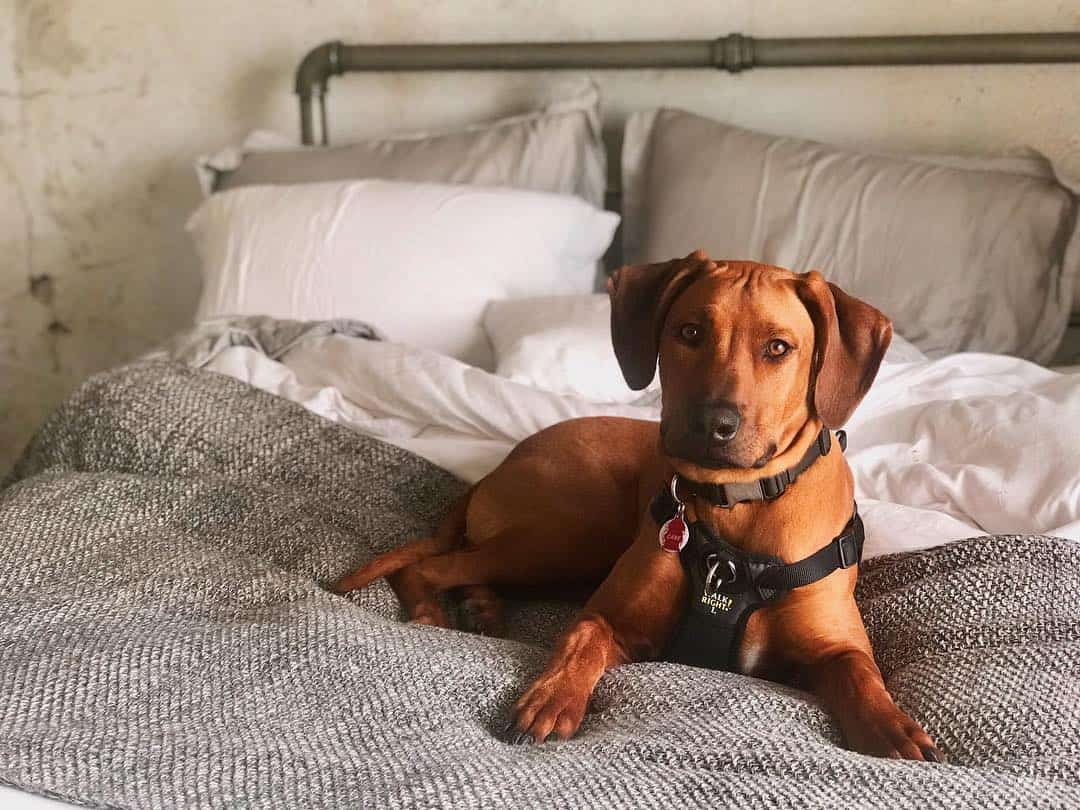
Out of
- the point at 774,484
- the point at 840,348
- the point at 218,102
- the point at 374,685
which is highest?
the point at 218,102

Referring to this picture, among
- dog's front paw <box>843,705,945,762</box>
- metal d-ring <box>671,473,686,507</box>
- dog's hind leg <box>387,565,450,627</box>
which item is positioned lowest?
dog's hind leg <box>387,565,450,627</box>

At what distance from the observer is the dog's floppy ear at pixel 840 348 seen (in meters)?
1.25

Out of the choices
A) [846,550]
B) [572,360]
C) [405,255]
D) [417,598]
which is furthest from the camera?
[405,255]

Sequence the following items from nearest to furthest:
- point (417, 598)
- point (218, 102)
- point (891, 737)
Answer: point (891, 737) < point (417, 598) < point (218, 102)

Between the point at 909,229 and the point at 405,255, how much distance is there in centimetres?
99

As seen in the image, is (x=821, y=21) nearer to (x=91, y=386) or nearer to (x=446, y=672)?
(x=91, y=386)

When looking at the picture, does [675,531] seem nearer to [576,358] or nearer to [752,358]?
[752,358]

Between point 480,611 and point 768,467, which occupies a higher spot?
point 768,467

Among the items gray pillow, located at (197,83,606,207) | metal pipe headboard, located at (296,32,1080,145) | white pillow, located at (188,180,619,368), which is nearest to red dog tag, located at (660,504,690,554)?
white pillow, located at (188,180,619,368)

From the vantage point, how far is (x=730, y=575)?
1281 mm

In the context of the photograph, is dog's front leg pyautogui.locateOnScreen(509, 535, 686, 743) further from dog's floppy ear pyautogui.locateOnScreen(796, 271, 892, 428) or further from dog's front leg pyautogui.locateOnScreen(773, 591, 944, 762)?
dog's floppy ear pyautogui.locateOnScreen(796, 271, 892, 428)

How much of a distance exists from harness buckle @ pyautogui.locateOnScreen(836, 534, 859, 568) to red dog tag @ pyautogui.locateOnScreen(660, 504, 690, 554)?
164mm

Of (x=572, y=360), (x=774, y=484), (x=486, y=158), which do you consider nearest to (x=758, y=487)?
(x=774, y=484)

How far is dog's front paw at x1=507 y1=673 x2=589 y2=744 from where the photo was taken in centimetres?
110
